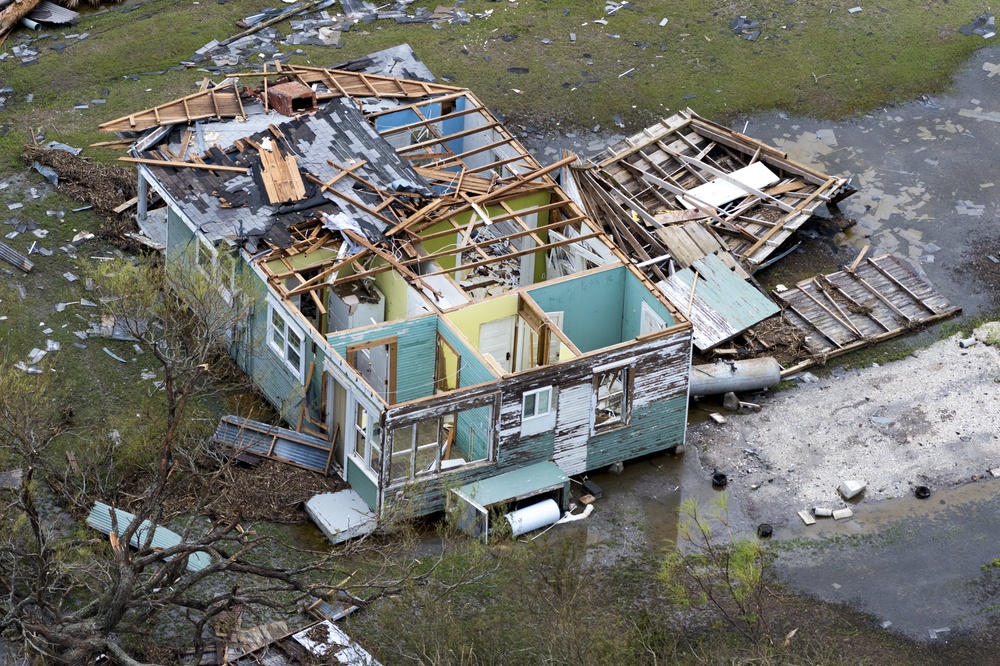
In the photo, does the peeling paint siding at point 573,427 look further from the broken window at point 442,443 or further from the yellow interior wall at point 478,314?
the yellow interior wall at point 478,314

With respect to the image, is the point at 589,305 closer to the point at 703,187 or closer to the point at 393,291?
the point at 393,291

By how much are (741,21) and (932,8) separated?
18.6ft

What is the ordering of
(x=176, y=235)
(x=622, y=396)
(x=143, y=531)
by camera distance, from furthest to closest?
(x=176, y=235) → (x=622, y=396) → (x=143, y=531)

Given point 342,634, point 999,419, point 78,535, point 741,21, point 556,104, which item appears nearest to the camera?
point 342,634

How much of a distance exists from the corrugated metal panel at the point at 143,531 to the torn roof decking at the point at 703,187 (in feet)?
38.9

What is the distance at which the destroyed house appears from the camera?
1083 inches

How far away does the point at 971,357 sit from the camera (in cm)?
3228

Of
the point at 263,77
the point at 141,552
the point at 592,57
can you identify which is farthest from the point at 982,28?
the point at 141,552

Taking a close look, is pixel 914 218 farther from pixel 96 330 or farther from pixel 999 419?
pixel 96 330

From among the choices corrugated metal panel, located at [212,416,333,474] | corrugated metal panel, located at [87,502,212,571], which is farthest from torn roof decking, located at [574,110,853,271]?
corrugated metal panel, located at [87,502,212,571]

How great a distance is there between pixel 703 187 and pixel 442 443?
1113 cm

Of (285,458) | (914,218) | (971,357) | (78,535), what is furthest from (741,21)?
(78,535)

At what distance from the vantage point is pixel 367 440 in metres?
27.2

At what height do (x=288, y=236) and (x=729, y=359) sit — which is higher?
(x=288, y=236)
